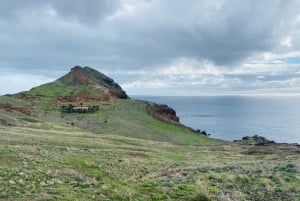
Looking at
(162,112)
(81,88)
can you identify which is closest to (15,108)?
(81,88)

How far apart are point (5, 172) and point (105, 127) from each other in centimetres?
6096

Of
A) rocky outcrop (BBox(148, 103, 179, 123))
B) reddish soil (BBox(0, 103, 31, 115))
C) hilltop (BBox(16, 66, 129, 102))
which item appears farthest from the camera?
hilltop (BBox(16, 66, 129, 102))

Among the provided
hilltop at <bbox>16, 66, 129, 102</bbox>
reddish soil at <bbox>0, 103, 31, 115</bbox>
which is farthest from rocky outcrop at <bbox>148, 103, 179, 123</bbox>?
reddish soil at <bbox>0, 103, 31, 115</bbox>

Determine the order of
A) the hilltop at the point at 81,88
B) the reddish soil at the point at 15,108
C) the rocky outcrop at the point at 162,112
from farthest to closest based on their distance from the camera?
the hilltop at the point at 81,88 → the rocky outcrop at the point at 162,112 → the reddish soil at the point at 15,108

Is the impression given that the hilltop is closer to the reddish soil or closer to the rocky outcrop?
the rocky outcrop

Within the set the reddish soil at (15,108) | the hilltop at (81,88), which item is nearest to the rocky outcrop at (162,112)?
the hilltop at (81,88)

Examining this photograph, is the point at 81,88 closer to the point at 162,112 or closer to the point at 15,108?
the point at 162,112

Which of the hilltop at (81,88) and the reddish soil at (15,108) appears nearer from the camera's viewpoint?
the reddish soil at (15,108)

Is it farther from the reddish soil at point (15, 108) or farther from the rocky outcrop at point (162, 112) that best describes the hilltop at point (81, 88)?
the reddish soil at point (15, 108)

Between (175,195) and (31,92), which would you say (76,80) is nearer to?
(31,92)

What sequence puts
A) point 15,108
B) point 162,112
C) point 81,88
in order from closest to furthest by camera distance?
point 15,108
point 162,112
point 81,88

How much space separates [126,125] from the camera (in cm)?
8362

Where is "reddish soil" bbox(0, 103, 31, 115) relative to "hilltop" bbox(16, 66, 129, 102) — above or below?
below

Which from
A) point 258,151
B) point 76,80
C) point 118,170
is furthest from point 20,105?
point 118,170
